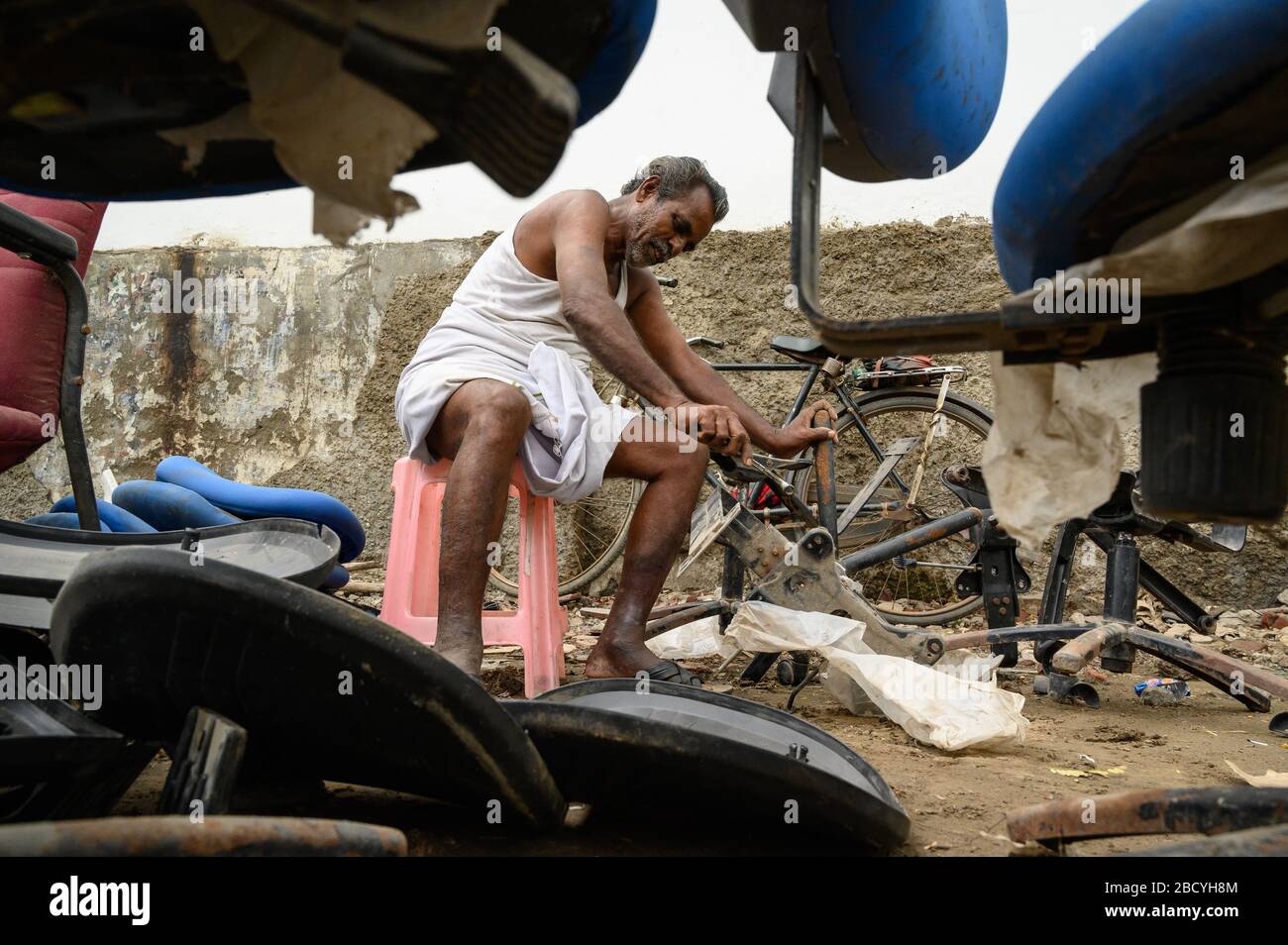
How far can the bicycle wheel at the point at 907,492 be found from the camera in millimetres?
4227

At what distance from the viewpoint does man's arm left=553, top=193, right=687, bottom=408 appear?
2.48 m

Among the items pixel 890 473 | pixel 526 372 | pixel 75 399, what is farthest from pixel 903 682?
pixel 890 473

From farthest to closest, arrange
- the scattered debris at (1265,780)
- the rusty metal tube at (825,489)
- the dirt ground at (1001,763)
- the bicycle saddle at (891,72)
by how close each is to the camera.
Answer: the rusty metal tube at (825,489) → the scattered debris at (1265,780) → the dirt ground at (1001,763) → the bicycle saddle at (891,72)

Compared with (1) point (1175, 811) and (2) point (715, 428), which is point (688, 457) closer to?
(2) point (715, 428)

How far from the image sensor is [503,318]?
2.70 meters

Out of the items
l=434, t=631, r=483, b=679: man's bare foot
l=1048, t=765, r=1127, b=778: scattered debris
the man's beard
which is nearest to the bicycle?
the man's beard

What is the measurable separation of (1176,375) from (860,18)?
0.44 meters

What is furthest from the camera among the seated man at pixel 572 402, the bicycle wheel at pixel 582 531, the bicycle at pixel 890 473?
the bicycle wheel at pixel 582 531

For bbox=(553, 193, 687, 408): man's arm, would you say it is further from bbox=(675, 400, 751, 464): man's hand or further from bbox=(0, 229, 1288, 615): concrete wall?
bbox=(0, 229, 1288, 615): concrete wall

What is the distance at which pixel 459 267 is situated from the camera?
203 inches

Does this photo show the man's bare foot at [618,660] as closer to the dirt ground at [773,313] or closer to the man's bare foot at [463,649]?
the man's bare foot at [463,649]

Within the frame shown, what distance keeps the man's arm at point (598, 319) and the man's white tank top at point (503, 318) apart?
5.6 inches

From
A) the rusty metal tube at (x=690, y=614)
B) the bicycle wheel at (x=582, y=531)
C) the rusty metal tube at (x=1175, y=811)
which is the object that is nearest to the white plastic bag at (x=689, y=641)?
the rusty metal tube at (x=690, y=614)
